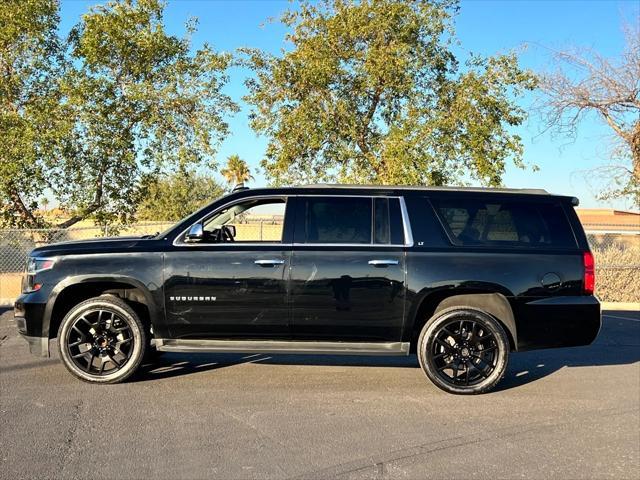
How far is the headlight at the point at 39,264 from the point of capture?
5.96 m

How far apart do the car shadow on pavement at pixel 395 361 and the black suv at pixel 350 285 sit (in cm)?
68

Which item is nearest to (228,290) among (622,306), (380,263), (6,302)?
(380,263)

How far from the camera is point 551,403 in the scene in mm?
5629

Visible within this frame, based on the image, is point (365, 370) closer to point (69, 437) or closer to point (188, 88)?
point (69, 437)

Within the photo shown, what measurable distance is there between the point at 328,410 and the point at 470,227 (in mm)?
2276

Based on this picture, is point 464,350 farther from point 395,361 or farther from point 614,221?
point 614,221

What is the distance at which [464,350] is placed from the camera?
5.97 meters

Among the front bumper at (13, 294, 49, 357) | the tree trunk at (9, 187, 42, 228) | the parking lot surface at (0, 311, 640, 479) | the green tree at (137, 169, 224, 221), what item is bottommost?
the parking lot surface at (0, 311, 640, 479)

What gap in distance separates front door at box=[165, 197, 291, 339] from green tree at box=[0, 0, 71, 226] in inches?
331

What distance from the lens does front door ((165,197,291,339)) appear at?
5.84 metres

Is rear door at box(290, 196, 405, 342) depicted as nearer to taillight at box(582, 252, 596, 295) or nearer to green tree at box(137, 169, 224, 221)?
taillight at box(582, 252, 596, 295)

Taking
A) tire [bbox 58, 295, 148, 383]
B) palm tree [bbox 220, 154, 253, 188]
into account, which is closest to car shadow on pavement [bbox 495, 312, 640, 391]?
tire [bbox 58, 295, 148, 383]

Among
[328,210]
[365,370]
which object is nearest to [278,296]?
[328,210]

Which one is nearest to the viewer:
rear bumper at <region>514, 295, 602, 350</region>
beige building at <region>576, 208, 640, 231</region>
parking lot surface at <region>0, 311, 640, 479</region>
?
parking lot surface at <region>0, 311, 640, 479</region>
